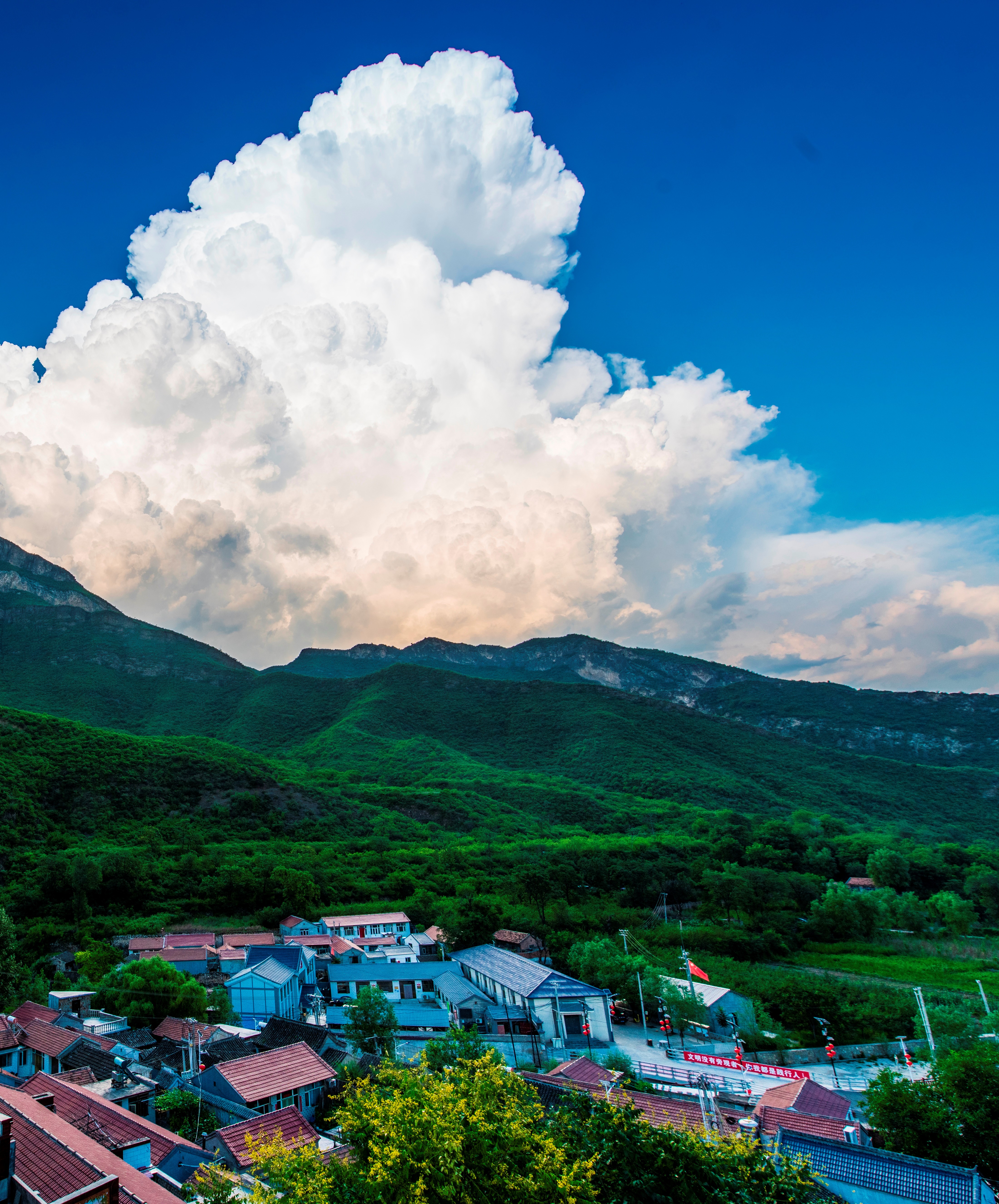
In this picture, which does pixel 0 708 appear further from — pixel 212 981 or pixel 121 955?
pixel 212 981

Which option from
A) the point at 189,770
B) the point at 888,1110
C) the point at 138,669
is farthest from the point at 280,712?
the point at 888,1110

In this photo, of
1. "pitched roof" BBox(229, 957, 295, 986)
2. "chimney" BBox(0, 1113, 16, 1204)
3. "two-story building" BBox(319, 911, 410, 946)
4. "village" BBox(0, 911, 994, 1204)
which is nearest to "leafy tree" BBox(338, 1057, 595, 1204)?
"village" BBox(0, 911, 994, 1204)

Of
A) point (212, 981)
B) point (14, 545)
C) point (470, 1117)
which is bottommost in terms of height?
point (212, 981)

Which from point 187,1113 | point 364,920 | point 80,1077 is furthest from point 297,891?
point 187,1113

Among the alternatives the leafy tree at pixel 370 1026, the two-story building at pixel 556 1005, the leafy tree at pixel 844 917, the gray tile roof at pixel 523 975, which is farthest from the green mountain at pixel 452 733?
the leafy tree at pixel 370 1026

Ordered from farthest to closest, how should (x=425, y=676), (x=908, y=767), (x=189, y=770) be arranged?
(x=425, y=676), (x=908, y=767), (x=189, y=770)

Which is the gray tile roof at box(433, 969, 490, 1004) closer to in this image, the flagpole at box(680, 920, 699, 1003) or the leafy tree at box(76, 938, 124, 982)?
the flagpole at box(680, 920, 699, 1003)
